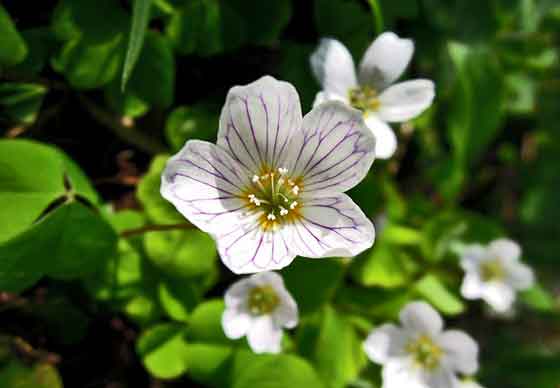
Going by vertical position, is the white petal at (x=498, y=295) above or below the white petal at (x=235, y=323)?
above

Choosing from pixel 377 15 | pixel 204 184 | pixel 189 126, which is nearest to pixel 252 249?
pixel 204 184

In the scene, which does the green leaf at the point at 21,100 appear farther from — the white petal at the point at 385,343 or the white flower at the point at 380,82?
the white petal at the point at 385,343

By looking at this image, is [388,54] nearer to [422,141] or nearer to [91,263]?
[422,141]

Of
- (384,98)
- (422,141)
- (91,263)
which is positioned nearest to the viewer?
(91,263)

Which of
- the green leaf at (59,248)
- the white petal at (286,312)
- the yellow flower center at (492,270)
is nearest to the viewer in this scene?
the green leaf at (59,248)

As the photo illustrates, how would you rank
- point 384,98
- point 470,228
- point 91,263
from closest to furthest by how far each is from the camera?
point 91,263, point 384,98, point 470,228

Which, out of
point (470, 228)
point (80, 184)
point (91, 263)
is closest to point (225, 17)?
point (80, 184)

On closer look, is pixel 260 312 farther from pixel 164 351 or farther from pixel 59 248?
pixel 59 248

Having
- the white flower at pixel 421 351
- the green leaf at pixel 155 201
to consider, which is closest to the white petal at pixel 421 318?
the white flower at pixel 421 351
